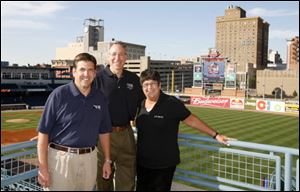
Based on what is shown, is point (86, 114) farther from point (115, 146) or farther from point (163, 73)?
point (163, 73)

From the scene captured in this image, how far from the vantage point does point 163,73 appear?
14538cm

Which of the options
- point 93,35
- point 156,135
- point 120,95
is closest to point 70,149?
point 156,135

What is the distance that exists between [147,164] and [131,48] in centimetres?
16222

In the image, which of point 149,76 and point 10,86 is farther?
point 10,86

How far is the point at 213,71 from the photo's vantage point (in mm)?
72625

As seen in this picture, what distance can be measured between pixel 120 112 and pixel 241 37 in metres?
181

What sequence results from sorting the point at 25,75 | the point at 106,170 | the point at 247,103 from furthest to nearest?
the point at 25,75
the point at 247,103
the point at 106,170

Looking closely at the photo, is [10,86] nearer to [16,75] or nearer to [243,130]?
[16,75]

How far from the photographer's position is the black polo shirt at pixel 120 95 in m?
4.75

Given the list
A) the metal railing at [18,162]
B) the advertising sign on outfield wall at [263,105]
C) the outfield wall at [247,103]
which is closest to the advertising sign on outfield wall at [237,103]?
the outfield wall at [247,103]

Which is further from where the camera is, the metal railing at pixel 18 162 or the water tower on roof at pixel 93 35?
the water tower on roof at pixel 93 35

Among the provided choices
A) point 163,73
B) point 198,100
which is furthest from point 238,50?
point 198,100

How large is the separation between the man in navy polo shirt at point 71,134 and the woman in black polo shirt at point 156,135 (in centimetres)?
76

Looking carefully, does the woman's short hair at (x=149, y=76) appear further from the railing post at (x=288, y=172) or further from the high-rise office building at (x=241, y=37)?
the high-rise office building at (x=241, y=37)
